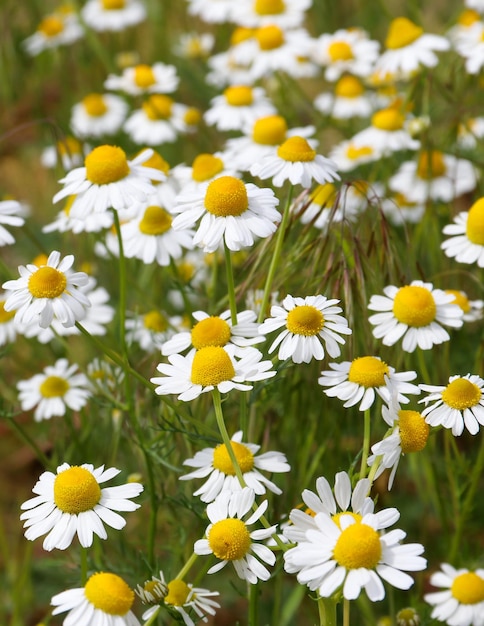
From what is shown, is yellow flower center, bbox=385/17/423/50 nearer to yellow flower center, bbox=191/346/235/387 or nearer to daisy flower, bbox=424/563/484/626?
yellow flower center, bbox=191/346/235/387

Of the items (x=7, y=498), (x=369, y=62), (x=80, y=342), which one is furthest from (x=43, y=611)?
(x=369, y=62)

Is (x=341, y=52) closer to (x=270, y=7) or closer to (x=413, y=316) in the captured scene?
(x=270, y=7)

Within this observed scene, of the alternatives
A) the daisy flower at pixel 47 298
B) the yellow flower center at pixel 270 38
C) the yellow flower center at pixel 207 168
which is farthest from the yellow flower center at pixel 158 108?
the daisy flower at pixel 47 298

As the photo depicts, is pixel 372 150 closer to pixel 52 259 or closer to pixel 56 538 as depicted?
pixel 52 259

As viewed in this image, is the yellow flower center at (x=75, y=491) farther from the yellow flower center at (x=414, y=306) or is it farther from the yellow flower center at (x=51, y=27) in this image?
the yellow flower center at (x=51, y=27)

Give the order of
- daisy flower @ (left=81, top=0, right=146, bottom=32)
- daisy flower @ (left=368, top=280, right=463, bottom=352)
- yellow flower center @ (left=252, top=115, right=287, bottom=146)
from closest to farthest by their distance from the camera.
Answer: daisy flower @ (left=368, top=280, right=463, bottom=352)
yellow flower center @ (left=252, top=115, right=287, bottom=146)
daisy flower @ (left=81, top=0, right=146, bottom=32)

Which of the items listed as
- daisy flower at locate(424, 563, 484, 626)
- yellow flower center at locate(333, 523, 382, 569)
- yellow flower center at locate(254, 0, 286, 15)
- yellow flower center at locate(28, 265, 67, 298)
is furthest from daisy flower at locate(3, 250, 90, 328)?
yellow flower center at locate(254, 0, 286, 15)
